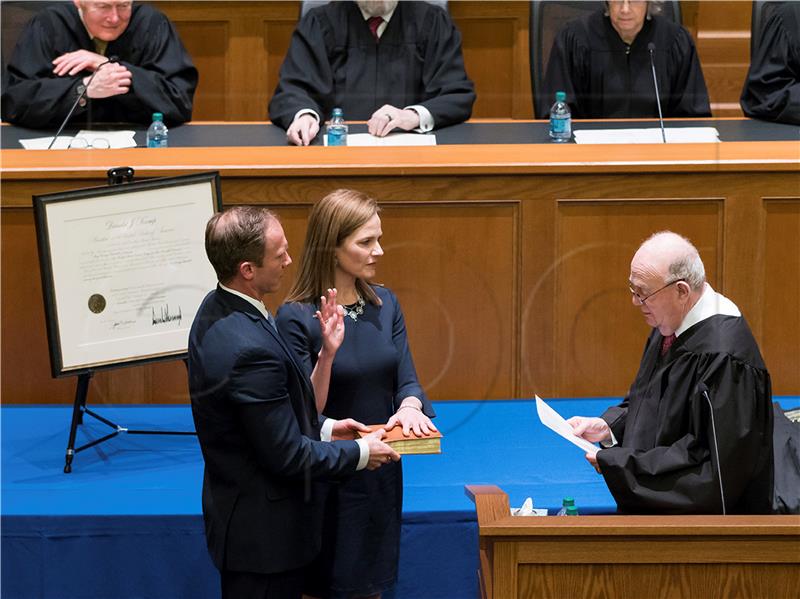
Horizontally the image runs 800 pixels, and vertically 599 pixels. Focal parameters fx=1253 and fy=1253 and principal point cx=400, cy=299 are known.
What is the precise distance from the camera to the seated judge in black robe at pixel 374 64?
161 inches

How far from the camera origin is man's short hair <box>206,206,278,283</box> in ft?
7.12

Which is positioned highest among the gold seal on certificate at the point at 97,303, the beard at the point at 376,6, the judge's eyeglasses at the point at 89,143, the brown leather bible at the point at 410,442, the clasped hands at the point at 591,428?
the beard at the point at 376,6

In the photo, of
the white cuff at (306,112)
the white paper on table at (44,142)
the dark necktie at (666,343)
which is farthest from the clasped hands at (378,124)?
the dark necktie at (666,343)

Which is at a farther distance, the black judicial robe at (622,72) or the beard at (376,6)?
the beard at (376,6)

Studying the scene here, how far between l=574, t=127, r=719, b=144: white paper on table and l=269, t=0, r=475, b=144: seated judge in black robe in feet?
1.61

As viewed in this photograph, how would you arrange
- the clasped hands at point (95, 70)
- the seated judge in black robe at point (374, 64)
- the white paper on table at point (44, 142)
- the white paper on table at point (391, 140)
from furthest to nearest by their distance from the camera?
the seated judge in black robe at point (374, 64), the clasped hands at point (95, 70), the white paper on table at point (391, 140), the white paper on table at point (44, 142)

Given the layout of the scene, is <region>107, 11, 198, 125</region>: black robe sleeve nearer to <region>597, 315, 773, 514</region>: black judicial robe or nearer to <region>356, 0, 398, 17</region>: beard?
<region>356, 0, 398, 17</region>: beard

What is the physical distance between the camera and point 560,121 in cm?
390

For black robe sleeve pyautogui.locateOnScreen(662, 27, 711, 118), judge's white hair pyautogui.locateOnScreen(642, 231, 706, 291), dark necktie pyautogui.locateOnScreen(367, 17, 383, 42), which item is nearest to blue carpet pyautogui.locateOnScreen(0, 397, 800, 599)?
judge's white hair pyautogui.locateOnScreen(642, 231, 706, 291)

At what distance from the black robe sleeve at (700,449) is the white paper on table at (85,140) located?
1.95 meters

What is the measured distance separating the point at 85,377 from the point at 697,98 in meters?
2.08

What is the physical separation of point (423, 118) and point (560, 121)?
433 mm

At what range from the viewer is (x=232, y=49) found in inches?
→ 171

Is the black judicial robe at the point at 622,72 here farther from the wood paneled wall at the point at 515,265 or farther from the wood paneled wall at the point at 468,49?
the wood paneled wall at the point at 515,265
